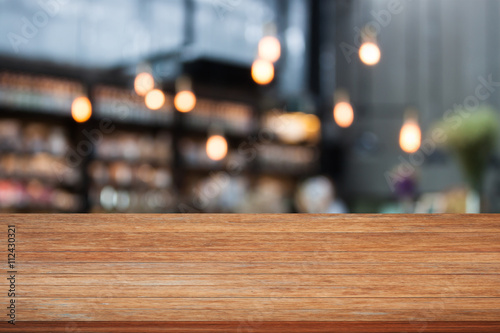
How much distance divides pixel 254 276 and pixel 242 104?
610cm

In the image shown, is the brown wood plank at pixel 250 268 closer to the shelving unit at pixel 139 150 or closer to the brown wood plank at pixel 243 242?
the brown wood plank at pixel 243 242

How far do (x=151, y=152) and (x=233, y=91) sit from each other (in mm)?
1365

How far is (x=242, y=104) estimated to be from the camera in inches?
253

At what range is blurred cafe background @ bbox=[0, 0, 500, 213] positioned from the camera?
4809mm

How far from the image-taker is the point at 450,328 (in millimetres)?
398

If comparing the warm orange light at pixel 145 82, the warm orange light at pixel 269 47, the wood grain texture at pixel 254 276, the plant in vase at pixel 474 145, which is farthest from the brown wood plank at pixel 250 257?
the warm orange light at pixel 145 82

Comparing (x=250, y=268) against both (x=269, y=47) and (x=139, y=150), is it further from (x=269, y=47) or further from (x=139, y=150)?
(x=139, y=150)

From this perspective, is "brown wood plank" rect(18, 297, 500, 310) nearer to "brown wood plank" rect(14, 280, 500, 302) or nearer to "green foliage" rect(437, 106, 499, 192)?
"brown wood plank" rect(14, 280, 500, 302)

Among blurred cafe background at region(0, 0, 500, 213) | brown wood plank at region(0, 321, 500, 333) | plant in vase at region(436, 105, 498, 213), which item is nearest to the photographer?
brown wood plank at region(0, 321, 500, 333)

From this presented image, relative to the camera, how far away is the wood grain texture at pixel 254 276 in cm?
40

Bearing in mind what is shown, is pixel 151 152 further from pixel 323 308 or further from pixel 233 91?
pixel 323 308

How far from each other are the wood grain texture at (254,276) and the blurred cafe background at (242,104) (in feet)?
9.27

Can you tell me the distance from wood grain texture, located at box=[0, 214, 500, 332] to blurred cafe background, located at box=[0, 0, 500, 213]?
2826mm

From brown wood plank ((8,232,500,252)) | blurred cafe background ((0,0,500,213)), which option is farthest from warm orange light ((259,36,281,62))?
brown wood plank ((8,232,500,252))
